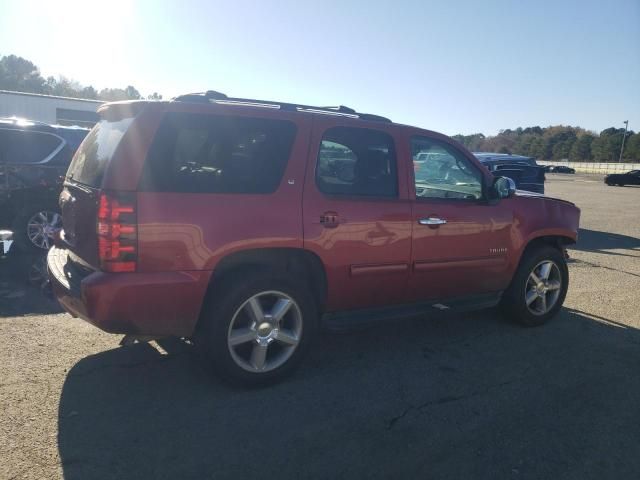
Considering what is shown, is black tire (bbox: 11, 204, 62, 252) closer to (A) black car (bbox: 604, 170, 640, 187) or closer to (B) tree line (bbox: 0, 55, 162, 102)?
(A) black car (bbox: 604, 170, 640, 187)

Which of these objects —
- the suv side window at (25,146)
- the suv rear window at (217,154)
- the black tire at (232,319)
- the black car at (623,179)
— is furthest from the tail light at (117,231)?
the black car at (623,179)

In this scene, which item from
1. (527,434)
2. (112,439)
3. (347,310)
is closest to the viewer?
(112,439)

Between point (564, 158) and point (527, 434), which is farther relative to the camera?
point (564, 158)

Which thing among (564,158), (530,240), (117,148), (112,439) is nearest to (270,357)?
(112,439)

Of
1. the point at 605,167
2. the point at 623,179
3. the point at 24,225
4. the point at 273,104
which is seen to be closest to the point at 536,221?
the point at 273,104

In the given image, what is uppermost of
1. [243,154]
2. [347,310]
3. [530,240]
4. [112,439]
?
[243,154]

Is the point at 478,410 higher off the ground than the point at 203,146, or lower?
lower

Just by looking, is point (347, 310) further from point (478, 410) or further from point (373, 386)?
point (478, 410)

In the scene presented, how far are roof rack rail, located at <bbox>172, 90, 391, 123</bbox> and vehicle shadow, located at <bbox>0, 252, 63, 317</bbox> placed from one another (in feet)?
9.40

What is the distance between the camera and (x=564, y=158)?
9756cm

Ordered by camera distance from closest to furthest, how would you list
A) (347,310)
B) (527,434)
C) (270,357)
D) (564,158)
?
(527,434)
(270,357)
(347,310)
(564,158)

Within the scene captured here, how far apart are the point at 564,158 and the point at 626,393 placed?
104062mm

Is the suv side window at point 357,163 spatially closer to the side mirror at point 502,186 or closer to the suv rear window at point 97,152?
the side mirror at point 502,186

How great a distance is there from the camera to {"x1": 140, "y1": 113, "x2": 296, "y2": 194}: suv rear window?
11.0ft
